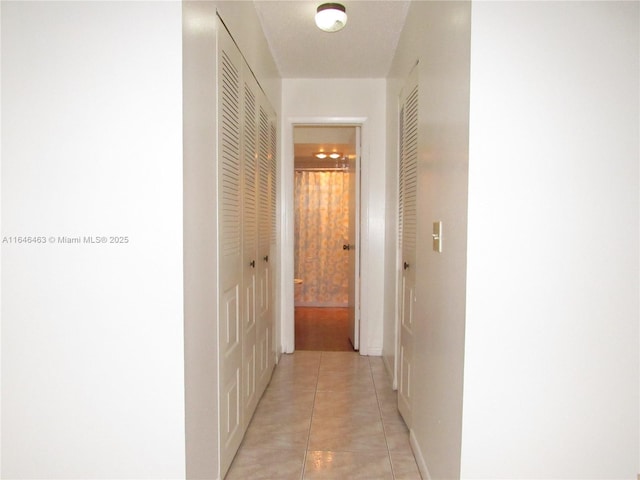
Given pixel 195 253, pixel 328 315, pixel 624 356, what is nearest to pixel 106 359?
pixel 195 253

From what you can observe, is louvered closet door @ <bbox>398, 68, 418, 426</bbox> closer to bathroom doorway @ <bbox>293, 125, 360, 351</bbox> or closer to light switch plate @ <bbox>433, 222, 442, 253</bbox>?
light switch plate @ <bbox>433, 222, 442, 253</bbox>

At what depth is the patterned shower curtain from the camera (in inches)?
249

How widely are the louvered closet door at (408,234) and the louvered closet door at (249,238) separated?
0.93 metres

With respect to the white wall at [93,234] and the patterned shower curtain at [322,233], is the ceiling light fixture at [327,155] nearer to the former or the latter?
the patterned shower curtain at [322,233]

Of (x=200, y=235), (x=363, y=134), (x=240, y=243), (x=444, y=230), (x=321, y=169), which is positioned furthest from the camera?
(x=321, y=169)

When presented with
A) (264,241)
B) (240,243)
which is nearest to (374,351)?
(264,241)

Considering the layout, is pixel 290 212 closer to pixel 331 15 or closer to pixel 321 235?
pixel 331 15

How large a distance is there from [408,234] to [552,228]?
47.0 inches

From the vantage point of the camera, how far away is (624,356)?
4.62 ft

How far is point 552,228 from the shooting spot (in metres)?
1.38

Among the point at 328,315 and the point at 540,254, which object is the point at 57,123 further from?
the point at 328,315

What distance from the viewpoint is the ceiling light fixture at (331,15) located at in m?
2.38

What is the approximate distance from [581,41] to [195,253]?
58.7 inches

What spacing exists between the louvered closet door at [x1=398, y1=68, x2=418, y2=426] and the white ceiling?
0.45 meters
